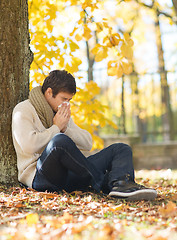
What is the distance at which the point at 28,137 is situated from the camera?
9.12ft

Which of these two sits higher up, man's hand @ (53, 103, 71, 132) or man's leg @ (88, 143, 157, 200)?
man's hand @ (53, 103, 71, 132)

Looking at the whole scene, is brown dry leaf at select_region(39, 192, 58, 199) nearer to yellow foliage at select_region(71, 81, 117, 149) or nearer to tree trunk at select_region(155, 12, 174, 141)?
yellow foliage at select_region(71, 81, 117, 149)

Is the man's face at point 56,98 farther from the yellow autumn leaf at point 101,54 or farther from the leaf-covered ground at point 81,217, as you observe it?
the leaf-covered ground at point 81,217

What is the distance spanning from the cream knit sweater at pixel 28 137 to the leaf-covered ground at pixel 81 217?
192 millimetres

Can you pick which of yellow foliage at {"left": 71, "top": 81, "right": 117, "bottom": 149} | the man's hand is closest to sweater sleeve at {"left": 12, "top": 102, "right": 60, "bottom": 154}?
the man's hand

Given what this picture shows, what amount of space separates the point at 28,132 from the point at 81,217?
1.02 metres

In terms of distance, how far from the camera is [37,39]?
153 inches

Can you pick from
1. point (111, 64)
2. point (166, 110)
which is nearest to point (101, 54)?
point (111, 64)

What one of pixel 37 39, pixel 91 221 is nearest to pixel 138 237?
pixel 91 221

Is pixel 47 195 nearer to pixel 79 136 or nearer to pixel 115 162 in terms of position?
pixel 115 162

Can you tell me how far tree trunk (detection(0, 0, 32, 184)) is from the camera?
313 centimetres

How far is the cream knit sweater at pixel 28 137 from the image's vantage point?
280 centimetres

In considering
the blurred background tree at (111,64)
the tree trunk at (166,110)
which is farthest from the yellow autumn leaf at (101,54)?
the tree trunk at (166,110)

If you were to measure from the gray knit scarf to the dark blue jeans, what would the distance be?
41 centimetres
